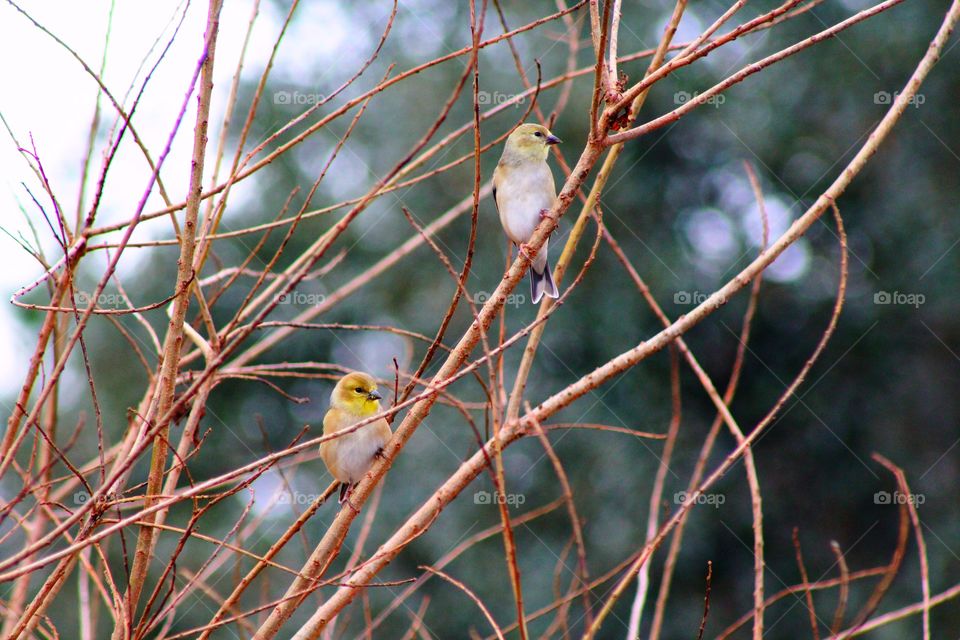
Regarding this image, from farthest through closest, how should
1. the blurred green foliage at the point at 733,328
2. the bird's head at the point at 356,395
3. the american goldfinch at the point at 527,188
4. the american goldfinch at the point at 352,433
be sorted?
the blurred green foliage at the point at 733,328 → the american goldfinch at the point at 527,188 → the bird's head at the point at 356,395 → the american goldfinch at the point at 352,433

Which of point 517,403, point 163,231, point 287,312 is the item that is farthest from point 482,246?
point 517,403

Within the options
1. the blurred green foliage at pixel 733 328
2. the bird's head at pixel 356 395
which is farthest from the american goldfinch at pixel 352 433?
the blurred green foliage at pixel 733 328

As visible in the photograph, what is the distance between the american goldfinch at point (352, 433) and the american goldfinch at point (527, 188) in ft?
3.66

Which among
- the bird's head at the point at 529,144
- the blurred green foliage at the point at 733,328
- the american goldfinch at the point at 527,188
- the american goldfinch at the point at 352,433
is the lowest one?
the blurred green foliage at the point at 733,328

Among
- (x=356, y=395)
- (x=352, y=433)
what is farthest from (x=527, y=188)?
(x=352, y=433)

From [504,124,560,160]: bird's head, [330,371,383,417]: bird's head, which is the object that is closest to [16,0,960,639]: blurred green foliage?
[504,124,560,160]: bird's head

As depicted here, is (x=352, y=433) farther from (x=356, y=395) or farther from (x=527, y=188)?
(x=527, y=188)

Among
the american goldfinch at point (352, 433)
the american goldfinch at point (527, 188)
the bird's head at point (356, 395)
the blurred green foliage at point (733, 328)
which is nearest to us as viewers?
the american goldfinch at point (352, 433)

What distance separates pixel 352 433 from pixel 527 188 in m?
1.72

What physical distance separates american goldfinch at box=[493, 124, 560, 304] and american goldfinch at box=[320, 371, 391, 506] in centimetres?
112

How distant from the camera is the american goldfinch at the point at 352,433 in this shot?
11.8 ft

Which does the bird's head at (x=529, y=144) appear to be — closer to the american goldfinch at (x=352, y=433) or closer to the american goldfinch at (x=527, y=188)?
the american goldfinch at (x=527, y=188)

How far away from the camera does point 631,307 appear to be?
9.38 m

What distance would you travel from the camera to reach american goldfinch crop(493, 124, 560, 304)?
4.54 metres
